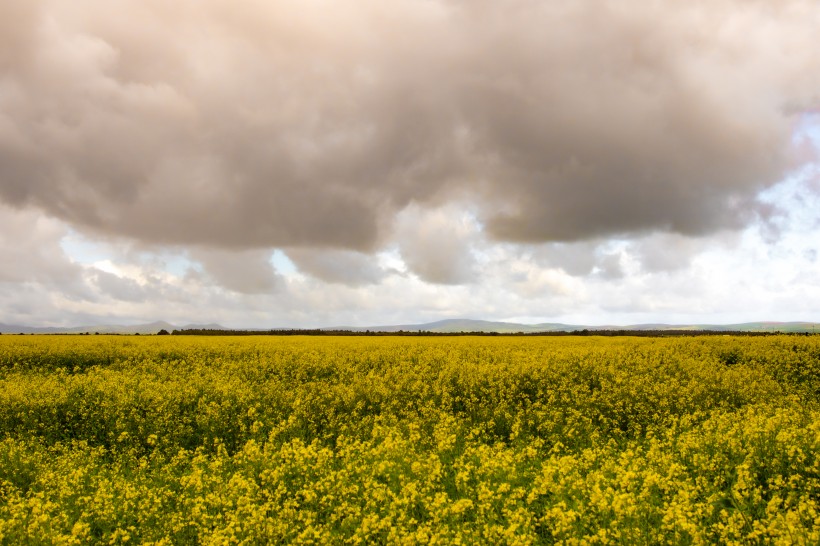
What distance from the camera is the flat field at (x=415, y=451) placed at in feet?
22.1

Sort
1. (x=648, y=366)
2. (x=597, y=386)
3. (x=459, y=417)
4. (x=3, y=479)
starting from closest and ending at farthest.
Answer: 1. (x=3, y=479)
2. (x=459, y=417)
3. (x=597, y=386)
4. (x=648, y=366)

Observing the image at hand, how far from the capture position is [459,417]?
13.9 metres

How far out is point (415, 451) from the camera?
35.3ft

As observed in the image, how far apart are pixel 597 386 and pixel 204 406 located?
542 inches

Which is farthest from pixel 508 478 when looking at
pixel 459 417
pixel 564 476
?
pixel 459 417

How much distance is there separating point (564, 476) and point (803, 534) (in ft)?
10.4

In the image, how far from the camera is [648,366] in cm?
2084

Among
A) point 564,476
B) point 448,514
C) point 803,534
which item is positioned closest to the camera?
point 803,534

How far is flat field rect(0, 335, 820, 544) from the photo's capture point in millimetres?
6750

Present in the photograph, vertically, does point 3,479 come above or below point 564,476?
below

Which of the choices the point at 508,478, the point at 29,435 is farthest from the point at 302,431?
the point at 29,435

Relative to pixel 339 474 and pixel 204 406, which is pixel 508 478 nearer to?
pixel 339 474

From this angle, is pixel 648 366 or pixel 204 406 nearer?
pixel 204 406

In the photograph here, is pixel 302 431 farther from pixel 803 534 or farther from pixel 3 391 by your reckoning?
→ pixel 3 391
